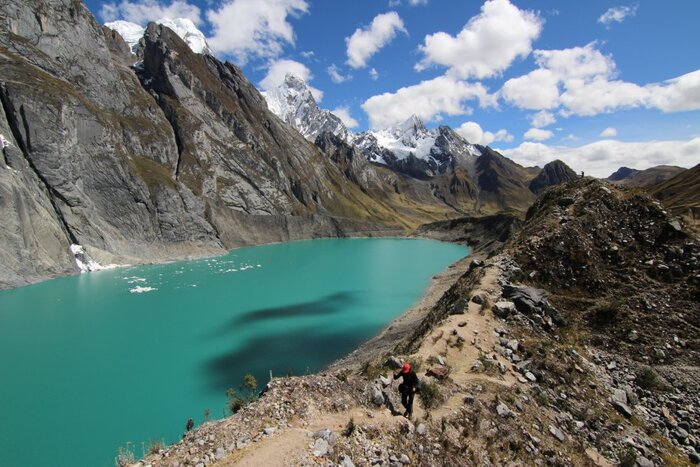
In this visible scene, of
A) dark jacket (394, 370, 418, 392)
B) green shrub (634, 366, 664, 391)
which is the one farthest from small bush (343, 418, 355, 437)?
green shrub (634, 366, 664, 391)

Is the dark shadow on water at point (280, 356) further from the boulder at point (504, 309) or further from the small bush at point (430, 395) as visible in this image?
the small bush at point (430, 395)

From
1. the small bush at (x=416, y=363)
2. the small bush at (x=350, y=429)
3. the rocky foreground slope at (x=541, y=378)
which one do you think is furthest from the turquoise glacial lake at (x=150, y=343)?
the small bush at (x=350, y=429)

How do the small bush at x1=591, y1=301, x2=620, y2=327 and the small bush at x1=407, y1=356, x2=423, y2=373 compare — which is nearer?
the small bush at x1=407, y1=356, x2=423, y2=373

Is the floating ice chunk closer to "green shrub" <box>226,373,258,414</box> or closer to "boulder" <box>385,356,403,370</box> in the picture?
"green shrub" <box>226,373,258,414</box>

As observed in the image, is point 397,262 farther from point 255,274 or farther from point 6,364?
point 6,364

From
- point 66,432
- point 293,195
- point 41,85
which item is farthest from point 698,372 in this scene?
point 293,195

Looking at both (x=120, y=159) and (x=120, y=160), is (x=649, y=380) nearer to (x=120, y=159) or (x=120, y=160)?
(x=120, y=160)

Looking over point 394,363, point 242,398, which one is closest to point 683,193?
point 394,363
